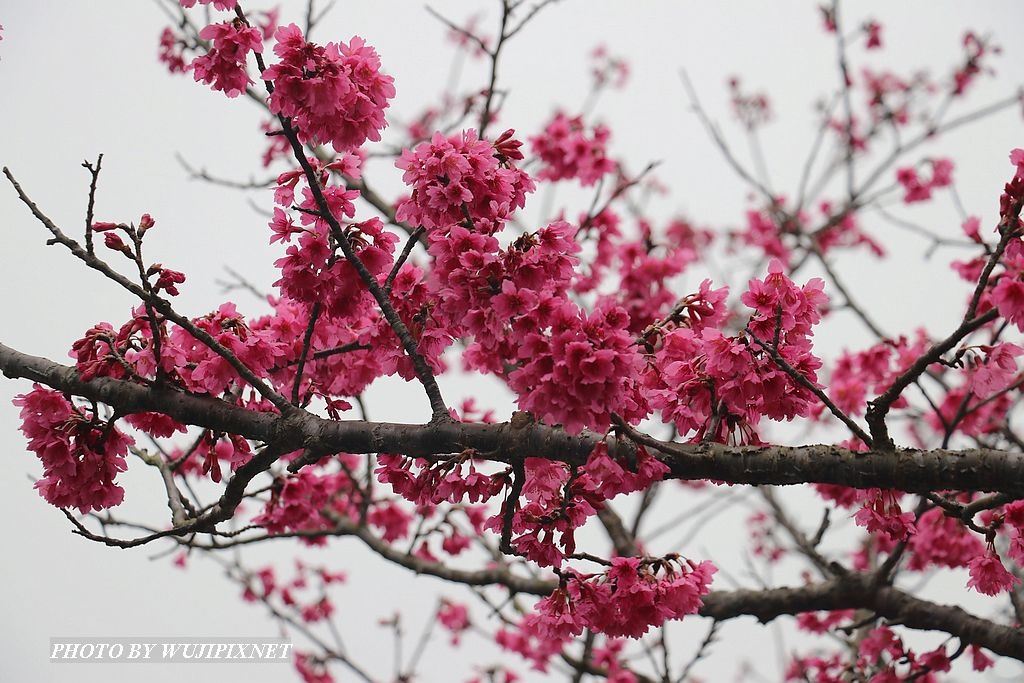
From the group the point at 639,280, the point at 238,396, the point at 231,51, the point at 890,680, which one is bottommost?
the point at 890,680

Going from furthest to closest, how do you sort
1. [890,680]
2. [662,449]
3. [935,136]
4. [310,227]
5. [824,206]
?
1. [824,206]
2. [935,136]
3. [890,680]
4. [310,227]
5. [662,449]

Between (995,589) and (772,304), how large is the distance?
1206mm

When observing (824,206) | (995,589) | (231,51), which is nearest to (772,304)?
(995,589)

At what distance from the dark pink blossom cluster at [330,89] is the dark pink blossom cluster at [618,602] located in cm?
152

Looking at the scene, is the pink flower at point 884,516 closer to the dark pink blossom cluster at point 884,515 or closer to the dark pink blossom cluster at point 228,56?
the dark pink blossom cluster at point 884,515

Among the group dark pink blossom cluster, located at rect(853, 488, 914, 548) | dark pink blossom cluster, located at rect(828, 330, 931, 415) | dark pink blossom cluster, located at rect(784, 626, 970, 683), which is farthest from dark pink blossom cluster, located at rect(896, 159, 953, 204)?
dark pink blossom cluster, located at rect(853, 488, 914, 548)

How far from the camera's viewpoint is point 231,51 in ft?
6.93

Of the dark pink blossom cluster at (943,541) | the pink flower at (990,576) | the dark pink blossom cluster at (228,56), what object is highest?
the dark pink blossom cluster at (228,56)

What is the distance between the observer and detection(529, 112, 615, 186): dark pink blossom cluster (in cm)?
439

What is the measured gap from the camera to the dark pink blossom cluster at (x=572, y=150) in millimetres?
4387

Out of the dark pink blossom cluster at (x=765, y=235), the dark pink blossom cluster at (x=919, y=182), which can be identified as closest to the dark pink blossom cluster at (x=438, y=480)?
the dark pink blossom cluster at (x=765, y=235)

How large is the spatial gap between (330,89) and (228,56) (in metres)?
0.38

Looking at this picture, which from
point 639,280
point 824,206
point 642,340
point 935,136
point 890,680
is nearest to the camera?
point 642,340

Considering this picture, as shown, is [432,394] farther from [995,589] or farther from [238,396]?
[995,589]
